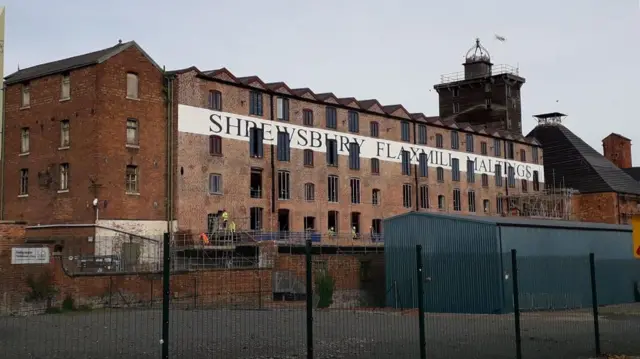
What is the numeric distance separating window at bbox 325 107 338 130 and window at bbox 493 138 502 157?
19.3m

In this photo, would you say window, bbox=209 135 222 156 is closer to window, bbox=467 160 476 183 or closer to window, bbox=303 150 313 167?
window, bbox=303 150 313 167

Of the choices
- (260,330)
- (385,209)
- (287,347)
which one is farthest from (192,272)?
(385,209)

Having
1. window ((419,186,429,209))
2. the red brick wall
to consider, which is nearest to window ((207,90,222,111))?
the red brick wall

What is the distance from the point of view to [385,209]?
51406mm

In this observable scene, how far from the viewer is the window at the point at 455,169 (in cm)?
5741

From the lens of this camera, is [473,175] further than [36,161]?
Yes

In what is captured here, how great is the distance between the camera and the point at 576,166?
230ft

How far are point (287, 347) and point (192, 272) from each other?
53.3ft

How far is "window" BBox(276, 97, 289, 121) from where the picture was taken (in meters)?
45.1

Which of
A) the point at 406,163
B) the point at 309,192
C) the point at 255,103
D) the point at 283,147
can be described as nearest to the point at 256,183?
the point at 283,147

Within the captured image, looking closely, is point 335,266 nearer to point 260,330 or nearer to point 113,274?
point 113,274

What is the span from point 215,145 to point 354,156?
39.0 ft

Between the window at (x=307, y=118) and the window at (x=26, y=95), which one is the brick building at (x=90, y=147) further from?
the window at (x=307, y=118)

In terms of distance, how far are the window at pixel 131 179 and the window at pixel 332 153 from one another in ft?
46.3
